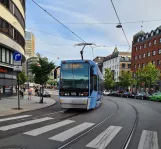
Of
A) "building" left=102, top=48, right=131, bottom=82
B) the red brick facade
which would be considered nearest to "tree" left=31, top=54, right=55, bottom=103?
the red brick facade

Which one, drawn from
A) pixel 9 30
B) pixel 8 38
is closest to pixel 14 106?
pixel 8 38

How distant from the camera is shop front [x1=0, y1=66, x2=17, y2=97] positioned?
85.4 feet

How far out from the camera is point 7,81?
27.9 metres

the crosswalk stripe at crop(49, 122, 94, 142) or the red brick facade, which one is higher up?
the red brick facade

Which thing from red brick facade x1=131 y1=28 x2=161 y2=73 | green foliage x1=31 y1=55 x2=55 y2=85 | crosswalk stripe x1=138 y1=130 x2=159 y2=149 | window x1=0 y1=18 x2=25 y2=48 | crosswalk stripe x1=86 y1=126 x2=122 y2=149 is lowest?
crosswalk stripe x1=138 y1=130 x2=159 y2=149

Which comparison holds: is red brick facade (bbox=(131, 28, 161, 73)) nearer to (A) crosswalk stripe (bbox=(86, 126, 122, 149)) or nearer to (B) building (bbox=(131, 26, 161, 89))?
(B) building (bbox=(131, 26, 161, 89))

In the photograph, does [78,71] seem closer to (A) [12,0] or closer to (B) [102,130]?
(B) [102,130]

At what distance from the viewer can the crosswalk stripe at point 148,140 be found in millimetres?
6939

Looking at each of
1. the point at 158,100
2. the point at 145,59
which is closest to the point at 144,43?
the point at 145,59

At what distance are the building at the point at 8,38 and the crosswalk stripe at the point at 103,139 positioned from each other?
57.3 feet

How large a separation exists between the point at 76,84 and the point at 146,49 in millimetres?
57012

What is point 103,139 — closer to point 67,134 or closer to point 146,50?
point 67,134

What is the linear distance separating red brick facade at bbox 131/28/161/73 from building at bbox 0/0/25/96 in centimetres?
4181

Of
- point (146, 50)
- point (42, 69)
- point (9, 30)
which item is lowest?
point (42, 69)
